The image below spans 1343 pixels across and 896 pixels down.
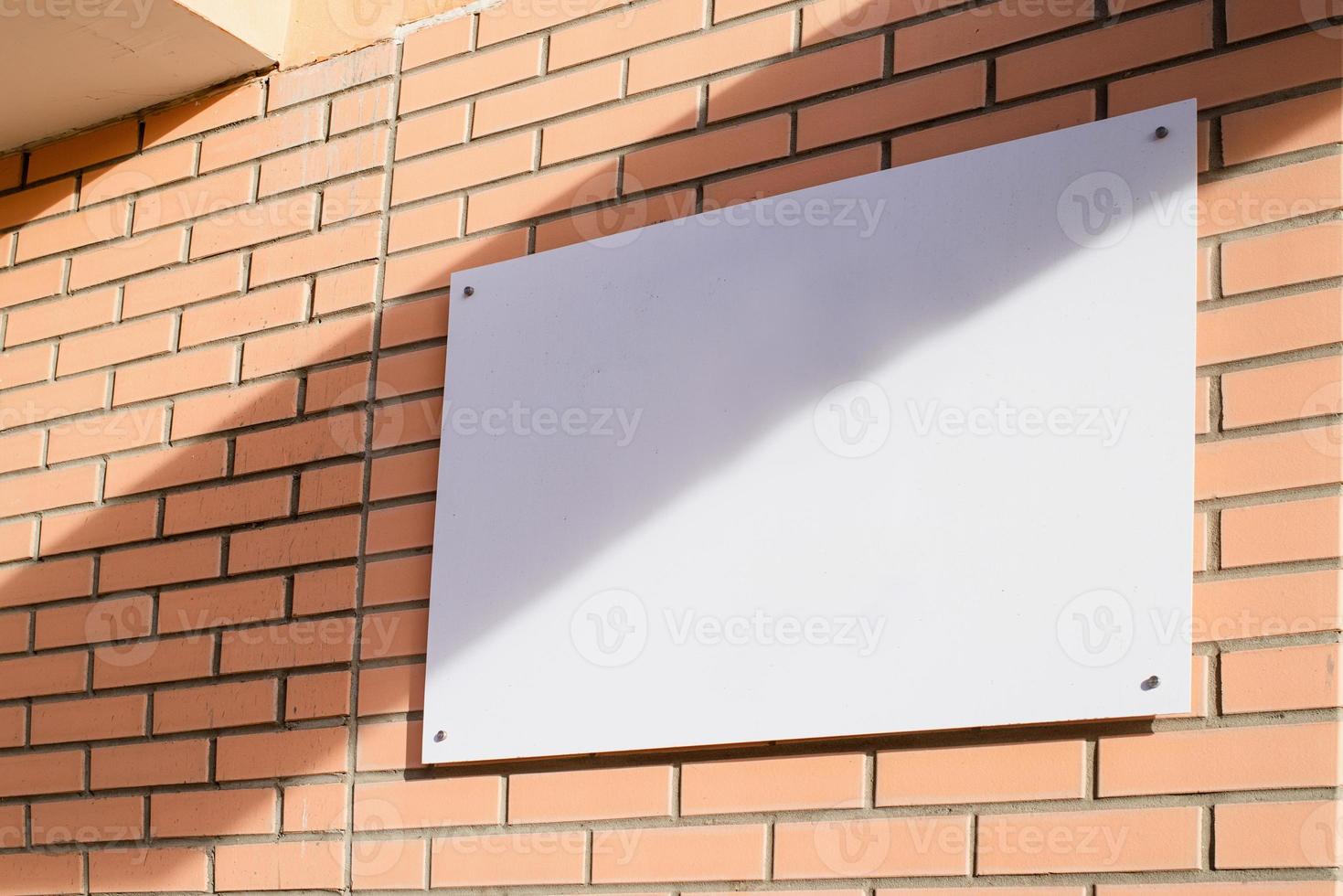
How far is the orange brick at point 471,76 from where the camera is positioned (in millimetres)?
3049

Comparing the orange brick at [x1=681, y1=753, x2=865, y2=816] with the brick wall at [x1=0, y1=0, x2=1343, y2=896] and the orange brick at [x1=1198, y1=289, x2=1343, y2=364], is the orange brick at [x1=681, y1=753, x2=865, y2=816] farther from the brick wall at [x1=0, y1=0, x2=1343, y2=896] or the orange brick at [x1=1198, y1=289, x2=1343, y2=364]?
the orange brick at [x1=1198, y1=289, x2=1343, y2=364]

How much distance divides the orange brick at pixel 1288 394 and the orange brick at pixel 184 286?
1.93 m

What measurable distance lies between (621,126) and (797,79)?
338 millimetres

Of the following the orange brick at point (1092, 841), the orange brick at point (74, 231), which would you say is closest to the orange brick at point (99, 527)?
the orange brick at point (74, 231)

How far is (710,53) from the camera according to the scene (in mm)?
2832

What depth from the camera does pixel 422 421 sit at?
2.92 meters

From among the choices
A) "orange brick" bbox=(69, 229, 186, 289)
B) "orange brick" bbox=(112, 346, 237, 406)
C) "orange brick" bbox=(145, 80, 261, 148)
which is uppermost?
"orange brick" bbox=(145, 80, 261, 148)

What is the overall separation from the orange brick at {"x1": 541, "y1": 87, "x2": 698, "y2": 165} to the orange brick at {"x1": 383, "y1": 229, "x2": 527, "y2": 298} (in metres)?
0.16

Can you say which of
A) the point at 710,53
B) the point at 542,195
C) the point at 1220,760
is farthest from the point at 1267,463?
the point at 542,195

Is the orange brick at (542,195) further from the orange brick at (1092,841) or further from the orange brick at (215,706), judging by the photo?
the orange brick at (1092,841)

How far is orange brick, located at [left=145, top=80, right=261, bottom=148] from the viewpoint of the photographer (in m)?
3.41

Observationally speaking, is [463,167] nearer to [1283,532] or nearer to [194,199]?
[194,199]

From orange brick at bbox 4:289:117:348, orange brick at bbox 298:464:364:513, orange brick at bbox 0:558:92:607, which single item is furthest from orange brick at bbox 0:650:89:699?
orange brick at bbox 4:289:117:348

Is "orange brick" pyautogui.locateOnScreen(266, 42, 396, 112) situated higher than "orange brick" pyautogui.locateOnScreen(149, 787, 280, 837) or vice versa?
"orange brick" pyautogui.locateOnScreen(266, 42, 396, 112)
